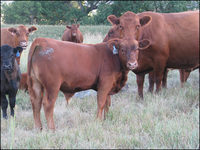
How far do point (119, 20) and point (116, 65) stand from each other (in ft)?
3.70

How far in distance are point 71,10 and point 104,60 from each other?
3194 cm

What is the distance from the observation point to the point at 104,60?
4.05 meters

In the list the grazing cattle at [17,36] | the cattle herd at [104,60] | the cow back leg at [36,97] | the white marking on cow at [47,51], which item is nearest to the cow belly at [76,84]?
the cattle herd at [104,60]

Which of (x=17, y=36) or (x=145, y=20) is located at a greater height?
(x=145, y=20)

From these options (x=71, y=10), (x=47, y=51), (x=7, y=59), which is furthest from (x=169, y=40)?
(x=71, y=10)

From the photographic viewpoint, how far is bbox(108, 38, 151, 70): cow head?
3707 millimetres

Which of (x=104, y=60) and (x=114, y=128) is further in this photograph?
(x=104, y=60)

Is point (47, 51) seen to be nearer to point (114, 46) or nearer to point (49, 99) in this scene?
point (49, 99)

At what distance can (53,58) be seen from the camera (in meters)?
3.44

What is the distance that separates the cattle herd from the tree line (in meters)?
21.8

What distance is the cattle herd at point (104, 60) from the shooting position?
3.50m

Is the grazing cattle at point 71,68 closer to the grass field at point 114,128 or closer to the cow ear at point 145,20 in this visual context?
the grass field at point 114,128

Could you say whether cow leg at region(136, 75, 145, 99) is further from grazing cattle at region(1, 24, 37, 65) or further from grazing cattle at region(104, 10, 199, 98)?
grazing cattle at region(1, 24, 37, 65)

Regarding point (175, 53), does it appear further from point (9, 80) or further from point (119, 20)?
point (9, 80)
